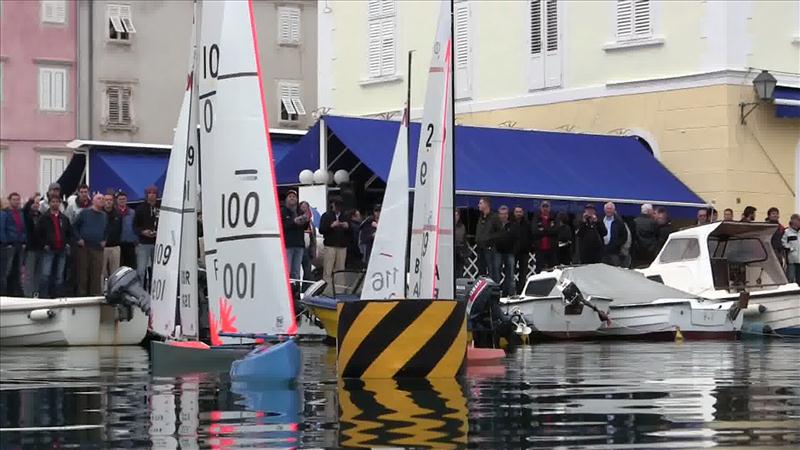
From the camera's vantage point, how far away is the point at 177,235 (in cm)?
2170

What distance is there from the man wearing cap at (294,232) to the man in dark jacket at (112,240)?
2.60 metres

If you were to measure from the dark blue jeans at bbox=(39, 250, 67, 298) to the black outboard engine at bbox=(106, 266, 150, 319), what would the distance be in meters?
2.63

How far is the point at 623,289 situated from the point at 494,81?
13870 mm

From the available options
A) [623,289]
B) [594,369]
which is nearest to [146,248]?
[623,289]

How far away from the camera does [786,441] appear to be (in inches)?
405

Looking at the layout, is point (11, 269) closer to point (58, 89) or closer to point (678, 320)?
point (678, 320)

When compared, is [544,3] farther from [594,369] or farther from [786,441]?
[786,441]

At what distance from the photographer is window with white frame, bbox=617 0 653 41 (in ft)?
135

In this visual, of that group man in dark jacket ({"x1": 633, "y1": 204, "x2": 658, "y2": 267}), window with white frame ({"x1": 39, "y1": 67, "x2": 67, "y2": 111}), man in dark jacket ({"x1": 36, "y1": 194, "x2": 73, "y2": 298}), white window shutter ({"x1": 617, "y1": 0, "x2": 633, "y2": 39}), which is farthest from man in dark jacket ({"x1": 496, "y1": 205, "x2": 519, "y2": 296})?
window with white frame ({"x1": 39, "y1": 67, "x2": 67, "y2": 111})

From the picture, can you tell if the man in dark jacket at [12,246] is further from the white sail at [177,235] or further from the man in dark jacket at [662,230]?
the man in dark jacket at [662,230]

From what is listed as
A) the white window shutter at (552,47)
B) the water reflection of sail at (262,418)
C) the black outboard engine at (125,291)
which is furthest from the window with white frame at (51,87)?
the water reflection of sail at (262,418)

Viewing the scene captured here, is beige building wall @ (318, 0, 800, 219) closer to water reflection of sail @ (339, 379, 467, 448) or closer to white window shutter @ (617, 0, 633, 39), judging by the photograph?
white window shutter @ (617, 0, 633, 39)

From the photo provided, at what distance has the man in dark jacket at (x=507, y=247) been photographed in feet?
111

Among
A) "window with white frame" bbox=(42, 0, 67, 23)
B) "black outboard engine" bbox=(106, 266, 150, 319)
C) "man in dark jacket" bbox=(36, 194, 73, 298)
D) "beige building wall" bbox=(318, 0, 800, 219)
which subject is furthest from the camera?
"window with white frame" bbox=(42, 0, 67, 23)
